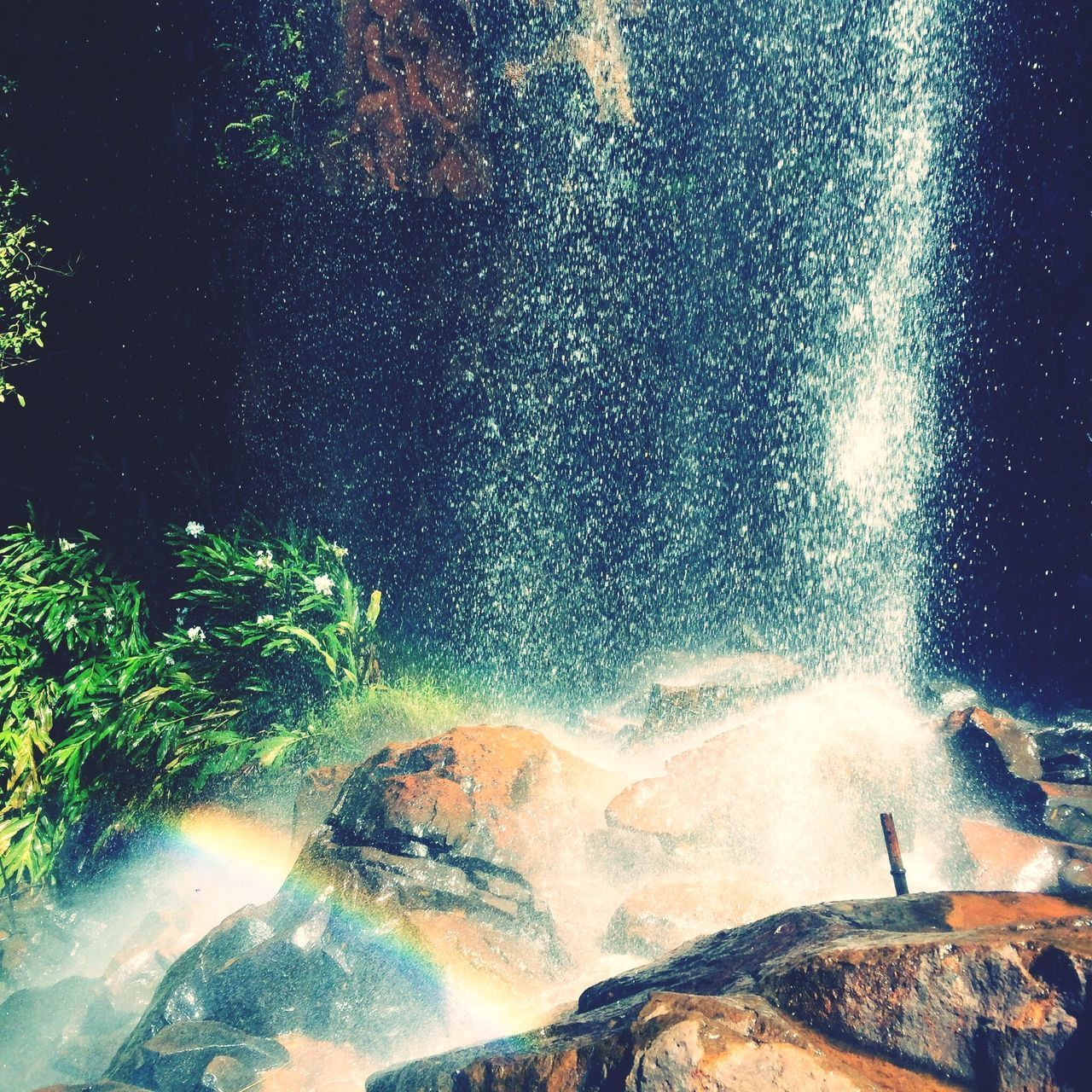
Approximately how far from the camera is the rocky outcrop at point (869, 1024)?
176cm

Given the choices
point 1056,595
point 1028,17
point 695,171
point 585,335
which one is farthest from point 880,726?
point 1028,17

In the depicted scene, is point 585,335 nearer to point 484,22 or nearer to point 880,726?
point 484,22

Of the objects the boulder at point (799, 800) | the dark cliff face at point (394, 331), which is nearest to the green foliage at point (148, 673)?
the dark cliff face at point (394, 331)

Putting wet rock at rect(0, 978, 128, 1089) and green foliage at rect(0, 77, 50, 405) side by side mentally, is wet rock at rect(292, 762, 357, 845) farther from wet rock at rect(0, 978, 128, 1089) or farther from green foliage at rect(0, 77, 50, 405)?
green foliage at rect(0, 77, 50, 405)

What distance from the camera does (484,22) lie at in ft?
23.9

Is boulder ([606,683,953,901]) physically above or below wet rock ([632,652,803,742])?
above

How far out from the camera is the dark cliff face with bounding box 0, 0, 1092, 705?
→ 6.68 meters

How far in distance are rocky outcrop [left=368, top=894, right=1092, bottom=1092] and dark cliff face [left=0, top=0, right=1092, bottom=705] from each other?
6475 mm

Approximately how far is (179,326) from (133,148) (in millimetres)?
1688

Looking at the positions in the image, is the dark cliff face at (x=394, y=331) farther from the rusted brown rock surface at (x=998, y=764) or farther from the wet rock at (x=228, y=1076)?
the wet rock at (x=228, y=1076)

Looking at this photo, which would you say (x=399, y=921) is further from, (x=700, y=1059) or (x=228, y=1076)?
(x=700, y=1059)

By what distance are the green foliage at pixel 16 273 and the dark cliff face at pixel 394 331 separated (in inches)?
7.0

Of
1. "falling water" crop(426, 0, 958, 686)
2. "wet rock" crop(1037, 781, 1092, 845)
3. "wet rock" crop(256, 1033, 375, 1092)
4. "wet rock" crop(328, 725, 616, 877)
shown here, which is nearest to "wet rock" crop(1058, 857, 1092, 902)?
"wet rock" crop(1037, 781, 1092, 845)

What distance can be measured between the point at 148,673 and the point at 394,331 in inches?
176
